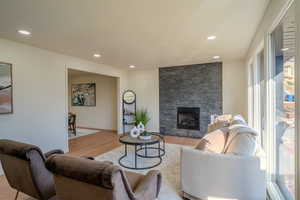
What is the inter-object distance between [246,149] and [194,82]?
385cm

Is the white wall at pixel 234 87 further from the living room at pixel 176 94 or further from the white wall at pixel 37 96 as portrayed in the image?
the white wall at pixel 37 96

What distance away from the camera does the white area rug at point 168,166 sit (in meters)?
2.26

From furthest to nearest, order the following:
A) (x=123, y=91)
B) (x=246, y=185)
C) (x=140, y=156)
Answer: (x=123, y=91)
(x=140, y=156)
(x=246, y=185)

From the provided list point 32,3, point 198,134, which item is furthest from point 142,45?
point 198,134

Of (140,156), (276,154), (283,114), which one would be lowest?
(140,156)

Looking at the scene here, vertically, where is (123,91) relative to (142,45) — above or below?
below

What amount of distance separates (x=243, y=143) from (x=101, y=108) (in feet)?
19.9

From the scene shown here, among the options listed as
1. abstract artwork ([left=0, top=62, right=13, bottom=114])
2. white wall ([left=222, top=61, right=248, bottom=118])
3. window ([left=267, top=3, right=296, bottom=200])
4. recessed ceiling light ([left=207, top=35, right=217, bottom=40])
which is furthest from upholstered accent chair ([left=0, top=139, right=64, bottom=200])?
white wall ([left=222, top=61, right=248, bottom=118])

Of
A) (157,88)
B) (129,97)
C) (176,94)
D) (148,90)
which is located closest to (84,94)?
(129,97)

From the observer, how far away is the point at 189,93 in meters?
5.57

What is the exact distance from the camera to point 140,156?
12.1 ft

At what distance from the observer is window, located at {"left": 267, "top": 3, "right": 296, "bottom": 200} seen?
62.4 inches

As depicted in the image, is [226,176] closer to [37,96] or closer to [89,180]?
[89,180]

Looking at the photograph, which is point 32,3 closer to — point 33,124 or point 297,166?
point 33,124
